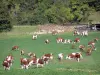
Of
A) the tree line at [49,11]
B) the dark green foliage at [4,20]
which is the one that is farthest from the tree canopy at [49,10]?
the dark green foliage at [4,20]

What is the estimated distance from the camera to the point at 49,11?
3969cm

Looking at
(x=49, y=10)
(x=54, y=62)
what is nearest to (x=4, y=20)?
(x=49, y=10)

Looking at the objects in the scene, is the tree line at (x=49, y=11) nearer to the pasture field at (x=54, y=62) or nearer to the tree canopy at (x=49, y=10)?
the tree canopy at (x=49, y=10)

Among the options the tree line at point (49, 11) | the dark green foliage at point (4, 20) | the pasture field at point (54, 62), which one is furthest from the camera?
the tree line at point (49, 11)

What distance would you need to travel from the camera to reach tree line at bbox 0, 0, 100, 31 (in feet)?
126

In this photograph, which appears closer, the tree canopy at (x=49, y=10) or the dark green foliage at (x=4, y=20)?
the dark green foliage at (x=4, y=20)

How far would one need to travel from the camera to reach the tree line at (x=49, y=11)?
1510 inches

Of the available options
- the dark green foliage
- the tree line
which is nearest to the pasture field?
the dark green foliage

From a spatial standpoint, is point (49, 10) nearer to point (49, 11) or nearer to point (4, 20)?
point (49, 11)

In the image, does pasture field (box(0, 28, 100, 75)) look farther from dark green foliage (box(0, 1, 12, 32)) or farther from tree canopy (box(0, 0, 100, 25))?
tree canopy (box(0, 0, 100, 25))

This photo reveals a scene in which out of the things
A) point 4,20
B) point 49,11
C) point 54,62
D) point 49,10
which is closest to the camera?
point 54,62

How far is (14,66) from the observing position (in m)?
16.5

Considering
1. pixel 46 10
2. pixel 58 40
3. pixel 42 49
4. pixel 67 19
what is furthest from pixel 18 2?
pixel 42 49

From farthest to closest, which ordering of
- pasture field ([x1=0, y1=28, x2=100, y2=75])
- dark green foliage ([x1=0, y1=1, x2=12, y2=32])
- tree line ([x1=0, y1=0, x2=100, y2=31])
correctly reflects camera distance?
tree line ([x1=0, y1=0, x2=100, y2=31]) < dark green foliage ([x1=0, y1=1, x2=12, y2=32]) < pasture field ([x1=0, y1=28, x2=100, y2=75])
